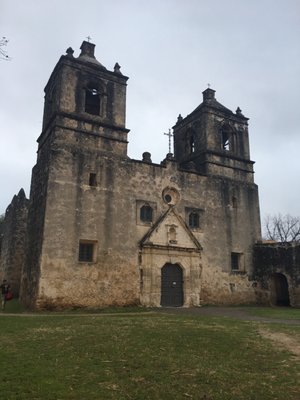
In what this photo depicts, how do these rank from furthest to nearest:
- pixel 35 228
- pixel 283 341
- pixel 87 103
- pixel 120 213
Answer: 1. pixel 87 103
2. pixel 120 213
3. pixel 35 228
4. pixel 283 341

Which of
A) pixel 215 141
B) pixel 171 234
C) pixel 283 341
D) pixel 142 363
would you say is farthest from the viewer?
pixel 215 141

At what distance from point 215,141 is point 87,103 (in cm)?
840

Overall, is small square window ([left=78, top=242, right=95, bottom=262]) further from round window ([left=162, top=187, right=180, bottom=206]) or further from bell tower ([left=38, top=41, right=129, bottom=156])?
round window ([left=162, top=187, right=180, bottom=206])

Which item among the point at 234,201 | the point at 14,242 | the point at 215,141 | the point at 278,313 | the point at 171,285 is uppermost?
the point at 215,141

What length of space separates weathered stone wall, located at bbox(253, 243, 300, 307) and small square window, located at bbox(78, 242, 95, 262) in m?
10.4

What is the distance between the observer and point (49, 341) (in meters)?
9.00

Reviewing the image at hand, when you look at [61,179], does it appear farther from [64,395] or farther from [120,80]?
[64,395]

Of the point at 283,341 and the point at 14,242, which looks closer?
the point at 283,341

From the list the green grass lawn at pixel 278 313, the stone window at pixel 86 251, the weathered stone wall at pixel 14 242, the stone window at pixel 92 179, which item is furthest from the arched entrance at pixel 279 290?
the weathered stone wall at pixel 14 242

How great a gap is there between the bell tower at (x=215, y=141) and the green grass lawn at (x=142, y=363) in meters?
14.4

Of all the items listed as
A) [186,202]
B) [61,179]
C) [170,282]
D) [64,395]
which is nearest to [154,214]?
[186,202]

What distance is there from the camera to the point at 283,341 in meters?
9.60

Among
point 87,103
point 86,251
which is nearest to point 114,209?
point 86,251

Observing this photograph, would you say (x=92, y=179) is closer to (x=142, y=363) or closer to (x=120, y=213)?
(x=120, y=213)
